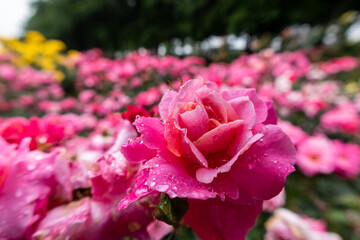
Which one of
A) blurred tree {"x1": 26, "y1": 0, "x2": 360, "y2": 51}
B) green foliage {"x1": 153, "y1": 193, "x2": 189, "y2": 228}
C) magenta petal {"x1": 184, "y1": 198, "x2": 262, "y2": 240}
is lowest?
magenta petal {"x1": 184, "y1": 198, "x2": 262, "y2": 240}

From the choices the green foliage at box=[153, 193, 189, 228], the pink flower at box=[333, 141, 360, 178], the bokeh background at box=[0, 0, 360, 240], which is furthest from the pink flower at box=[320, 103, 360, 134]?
the green foliage at box=[153, 193, 189, 228]

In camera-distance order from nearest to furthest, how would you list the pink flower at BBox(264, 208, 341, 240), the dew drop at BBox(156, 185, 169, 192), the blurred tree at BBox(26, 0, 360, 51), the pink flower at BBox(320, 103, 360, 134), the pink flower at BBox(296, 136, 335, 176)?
the dew drop at BBox(156, 185, 169, 192) < the pink flower at BBox(264, 208, 341, 240) < the pink flower at BBox(296, 136, 335, 176) < the pink flower at BBox(320, 103, 360, 134) < the blurred tree at BBox(26, 0, 360, 51)

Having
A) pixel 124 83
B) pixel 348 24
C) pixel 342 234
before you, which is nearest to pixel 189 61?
pixel 124 83

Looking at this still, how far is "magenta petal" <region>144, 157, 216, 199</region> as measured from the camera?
0.49ft

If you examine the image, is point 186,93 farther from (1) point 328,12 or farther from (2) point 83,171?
(1) point 328,12

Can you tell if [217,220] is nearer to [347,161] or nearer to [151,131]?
[151,131]

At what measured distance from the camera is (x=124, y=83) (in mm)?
1280

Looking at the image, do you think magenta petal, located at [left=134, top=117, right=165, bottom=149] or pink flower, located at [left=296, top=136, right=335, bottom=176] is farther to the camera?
pink flower, located at [left=296, top=136, right=335, bottom=176]

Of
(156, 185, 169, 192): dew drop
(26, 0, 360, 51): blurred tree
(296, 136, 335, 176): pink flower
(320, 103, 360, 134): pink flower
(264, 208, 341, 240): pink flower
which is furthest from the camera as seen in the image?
(26, 0, 360, 51): blurred tree

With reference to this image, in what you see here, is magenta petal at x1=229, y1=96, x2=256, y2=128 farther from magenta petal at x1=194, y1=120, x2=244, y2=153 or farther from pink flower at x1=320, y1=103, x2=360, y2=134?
pink flower at x1=320, y1=103, x2=360, y2=134

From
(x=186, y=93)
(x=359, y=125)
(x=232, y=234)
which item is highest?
(x=186, y=93)

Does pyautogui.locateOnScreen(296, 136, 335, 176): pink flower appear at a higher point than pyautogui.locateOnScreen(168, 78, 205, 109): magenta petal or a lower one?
lower

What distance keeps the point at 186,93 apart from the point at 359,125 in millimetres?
1132

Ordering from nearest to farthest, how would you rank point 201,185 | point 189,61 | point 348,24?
point 201,185 → point 189,61 → point 348,24
